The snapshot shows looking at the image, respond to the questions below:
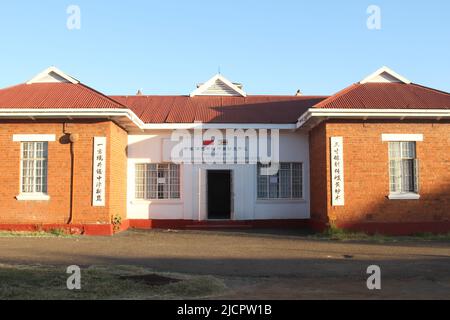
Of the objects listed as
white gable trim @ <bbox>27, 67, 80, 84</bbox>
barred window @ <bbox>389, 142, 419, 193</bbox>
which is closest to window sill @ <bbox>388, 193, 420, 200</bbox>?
barred window @ <bbox>389, 142, 419, 193</bbox>

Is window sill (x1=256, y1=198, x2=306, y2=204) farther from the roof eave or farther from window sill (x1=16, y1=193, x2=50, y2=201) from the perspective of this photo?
window sill (x1=16, y1=193, x2=50, y2=201)

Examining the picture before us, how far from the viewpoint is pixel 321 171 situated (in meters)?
17.0

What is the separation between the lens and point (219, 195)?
20203 millimetres

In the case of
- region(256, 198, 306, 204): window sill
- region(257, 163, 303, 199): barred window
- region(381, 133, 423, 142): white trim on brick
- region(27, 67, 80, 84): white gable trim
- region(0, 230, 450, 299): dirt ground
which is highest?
region(27, 67, 80, 84): white gable trim

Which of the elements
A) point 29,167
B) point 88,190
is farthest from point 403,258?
point 29,167

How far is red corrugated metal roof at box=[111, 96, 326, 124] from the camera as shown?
19.5 meters

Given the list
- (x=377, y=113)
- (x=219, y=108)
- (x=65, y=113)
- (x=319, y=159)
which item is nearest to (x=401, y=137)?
(x=377, y=113)

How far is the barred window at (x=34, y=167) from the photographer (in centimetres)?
1667

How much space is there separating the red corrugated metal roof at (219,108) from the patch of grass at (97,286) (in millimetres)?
10843

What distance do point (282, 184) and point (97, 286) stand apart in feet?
40.3

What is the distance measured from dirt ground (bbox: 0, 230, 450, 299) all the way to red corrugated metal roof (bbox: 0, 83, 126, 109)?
437 centimetres
